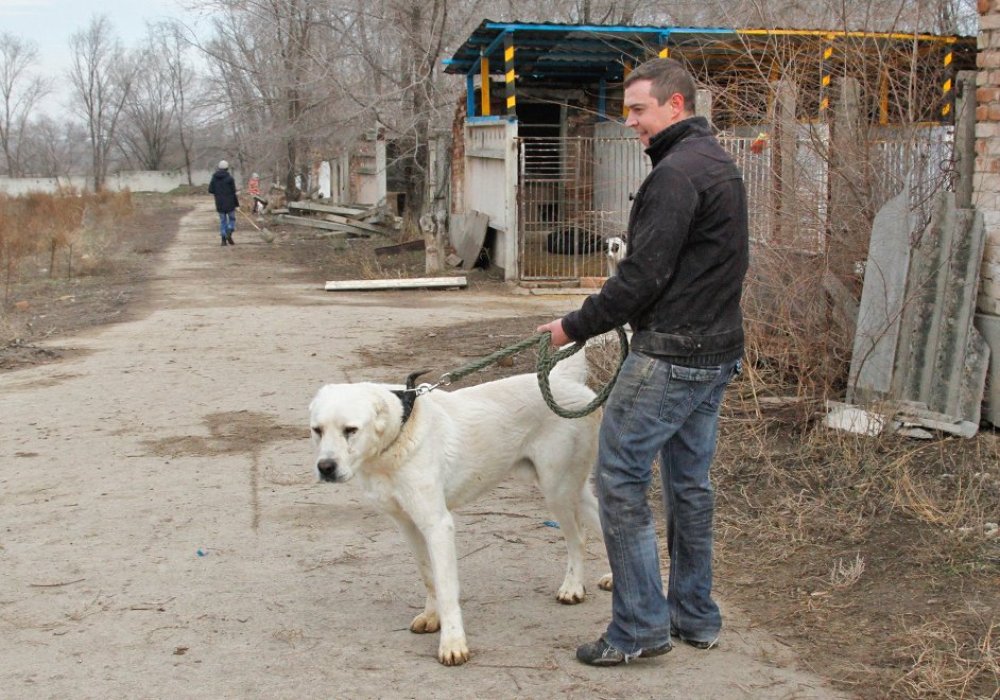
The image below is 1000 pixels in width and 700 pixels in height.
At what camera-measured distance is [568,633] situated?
436 cm

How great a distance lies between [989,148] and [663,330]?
3469 mm

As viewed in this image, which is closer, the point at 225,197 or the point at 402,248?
the point at 402,248

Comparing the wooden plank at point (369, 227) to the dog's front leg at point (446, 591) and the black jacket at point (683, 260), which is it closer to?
the dog's front leg at point (446, 591)

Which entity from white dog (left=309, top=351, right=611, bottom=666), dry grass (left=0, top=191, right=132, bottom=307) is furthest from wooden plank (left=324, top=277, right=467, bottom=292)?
white dog (left=309, top=351, right=611, bottom=666)

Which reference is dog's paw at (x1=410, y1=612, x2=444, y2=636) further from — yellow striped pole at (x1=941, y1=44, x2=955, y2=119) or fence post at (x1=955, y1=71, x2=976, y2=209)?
yellow striped pole at (x1=941, y1=44, x2=955, y2=119)

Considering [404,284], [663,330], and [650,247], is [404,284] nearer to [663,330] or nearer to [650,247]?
[663,330]

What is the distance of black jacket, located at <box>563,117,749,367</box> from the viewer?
3648 mm

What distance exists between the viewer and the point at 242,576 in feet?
16.9

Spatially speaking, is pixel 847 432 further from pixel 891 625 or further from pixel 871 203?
pixel 891 625

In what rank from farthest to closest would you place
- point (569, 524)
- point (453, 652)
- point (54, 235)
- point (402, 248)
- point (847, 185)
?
point (54, 235) < point (402, 248) < point (847, 185) < point (569, 524) < point (453, 652)

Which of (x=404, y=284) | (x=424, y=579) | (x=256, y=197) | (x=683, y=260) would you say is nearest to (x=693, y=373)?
(x=683, y=260)

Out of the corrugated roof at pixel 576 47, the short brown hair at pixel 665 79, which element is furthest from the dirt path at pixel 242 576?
the corrugated roof at pixel 576 47

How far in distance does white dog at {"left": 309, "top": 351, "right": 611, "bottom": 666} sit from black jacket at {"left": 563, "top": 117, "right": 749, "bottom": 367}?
2.50 feet

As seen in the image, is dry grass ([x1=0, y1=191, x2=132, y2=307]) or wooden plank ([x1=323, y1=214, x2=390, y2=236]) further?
wooden plank ([x1=323, y1=214, x2=390, y2=236])
